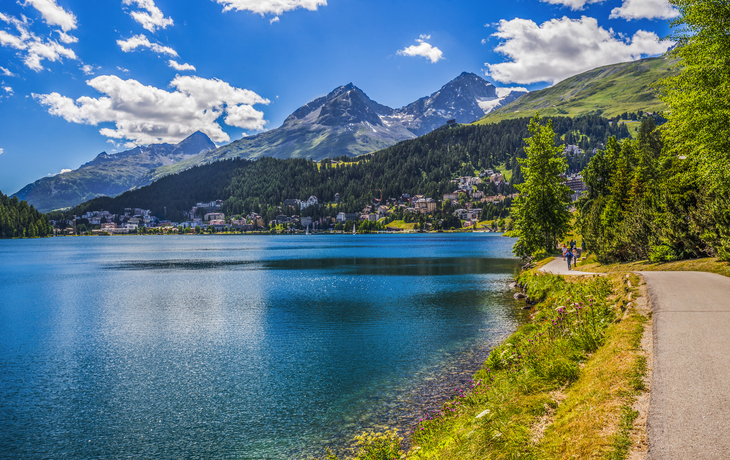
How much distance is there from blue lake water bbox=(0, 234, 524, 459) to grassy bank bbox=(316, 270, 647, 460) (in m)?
2.64

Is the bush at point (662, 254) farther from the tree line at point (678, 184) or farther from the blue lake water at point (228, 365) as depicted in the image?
the blue lake water at point (228, 365)

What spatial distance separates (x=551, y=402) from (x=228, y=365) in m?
17.2

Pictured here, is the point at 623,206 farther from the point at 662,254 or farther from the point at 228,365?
the point at 228,365

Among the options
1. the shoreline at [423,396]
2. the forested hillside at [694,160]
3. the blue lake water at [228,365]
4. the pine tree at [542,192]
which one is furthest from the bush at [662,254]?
the shoreline at [423,396]

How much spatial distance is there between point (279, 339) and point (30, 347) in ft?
51.6

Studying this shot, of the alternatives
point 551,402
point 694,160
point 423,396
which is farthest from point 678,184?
point 551,402

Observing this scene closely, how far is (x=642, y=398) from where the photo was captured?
8844 millimetres

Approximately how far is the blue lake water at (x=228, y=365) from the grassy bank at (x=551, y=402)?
2640mm

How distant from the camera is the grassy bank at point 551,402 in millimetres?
8150

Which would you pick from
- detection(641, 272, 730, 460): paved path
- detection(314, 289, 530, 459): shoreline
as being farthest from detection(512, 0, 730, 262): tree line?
detection(314, 289, 530, 459): shoreline

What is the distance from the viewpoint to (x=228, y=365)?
22.5 metres

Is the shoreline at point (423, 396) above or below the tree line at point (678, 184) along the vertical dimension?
below

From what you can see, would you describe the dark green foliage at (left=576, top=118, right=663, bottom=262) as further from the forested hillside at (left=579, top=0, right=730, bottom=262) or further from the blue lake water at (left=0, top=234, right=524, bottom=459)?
the blue lake water at (left=0, top=234, right=524, bottom=459)

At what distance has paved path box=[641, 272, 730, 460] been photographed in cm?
694
